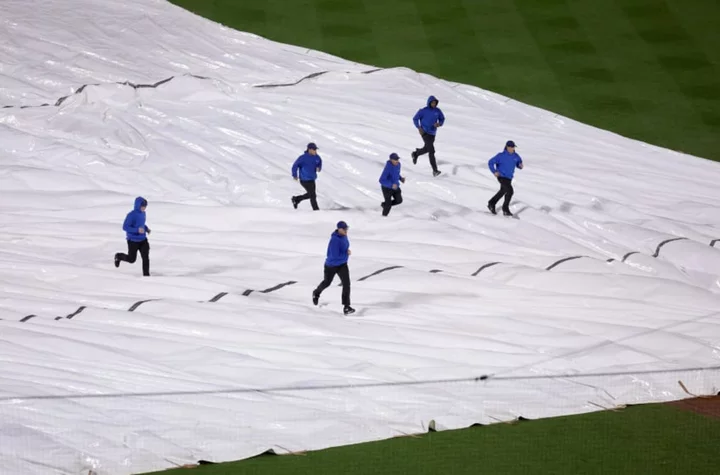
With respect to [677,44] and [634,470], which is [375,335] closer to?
[634,470]

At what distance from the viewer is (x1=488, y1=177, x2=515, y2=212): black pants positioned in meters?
16.3

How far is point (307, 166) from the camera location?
628 inches

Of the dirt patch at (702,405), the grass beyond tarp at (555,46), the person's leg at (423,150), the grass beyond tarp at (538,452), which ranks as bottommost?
the grass beyond tarp at (538,452)

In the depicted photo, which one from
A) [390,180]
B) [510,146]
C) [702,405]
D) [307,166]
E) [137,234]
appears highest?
[510,146]

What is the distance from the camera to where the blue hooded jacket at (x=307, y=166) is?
15.9 metres

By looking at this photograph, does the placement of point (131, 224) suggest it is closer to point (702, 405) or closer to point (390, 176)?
point (390, 176)

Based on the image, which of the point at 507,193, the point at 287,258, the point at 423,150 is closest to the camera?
the point at 287,258

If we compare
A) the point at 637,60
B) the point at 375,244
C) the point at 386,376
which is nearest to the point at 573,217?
the point at 375,244

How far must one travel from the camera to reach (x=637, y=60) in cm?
2262

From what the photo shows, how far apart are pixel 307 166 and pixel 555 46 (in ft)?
30.6

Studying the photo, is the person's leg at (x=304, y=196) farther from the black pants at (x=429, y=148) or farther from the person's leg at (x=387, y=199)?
the black pants at (x=429, y=148)

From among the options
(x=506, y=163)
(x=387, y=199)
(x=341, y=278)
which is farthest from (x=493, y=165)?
(x=341, y=278)

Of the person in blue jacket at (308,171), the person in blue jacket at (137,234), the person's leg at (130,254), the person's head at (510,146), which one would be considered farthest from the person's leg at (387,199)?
the person's leg at (130,254)

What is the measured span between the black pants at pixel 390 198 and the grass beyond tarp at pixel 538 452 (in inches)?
211
